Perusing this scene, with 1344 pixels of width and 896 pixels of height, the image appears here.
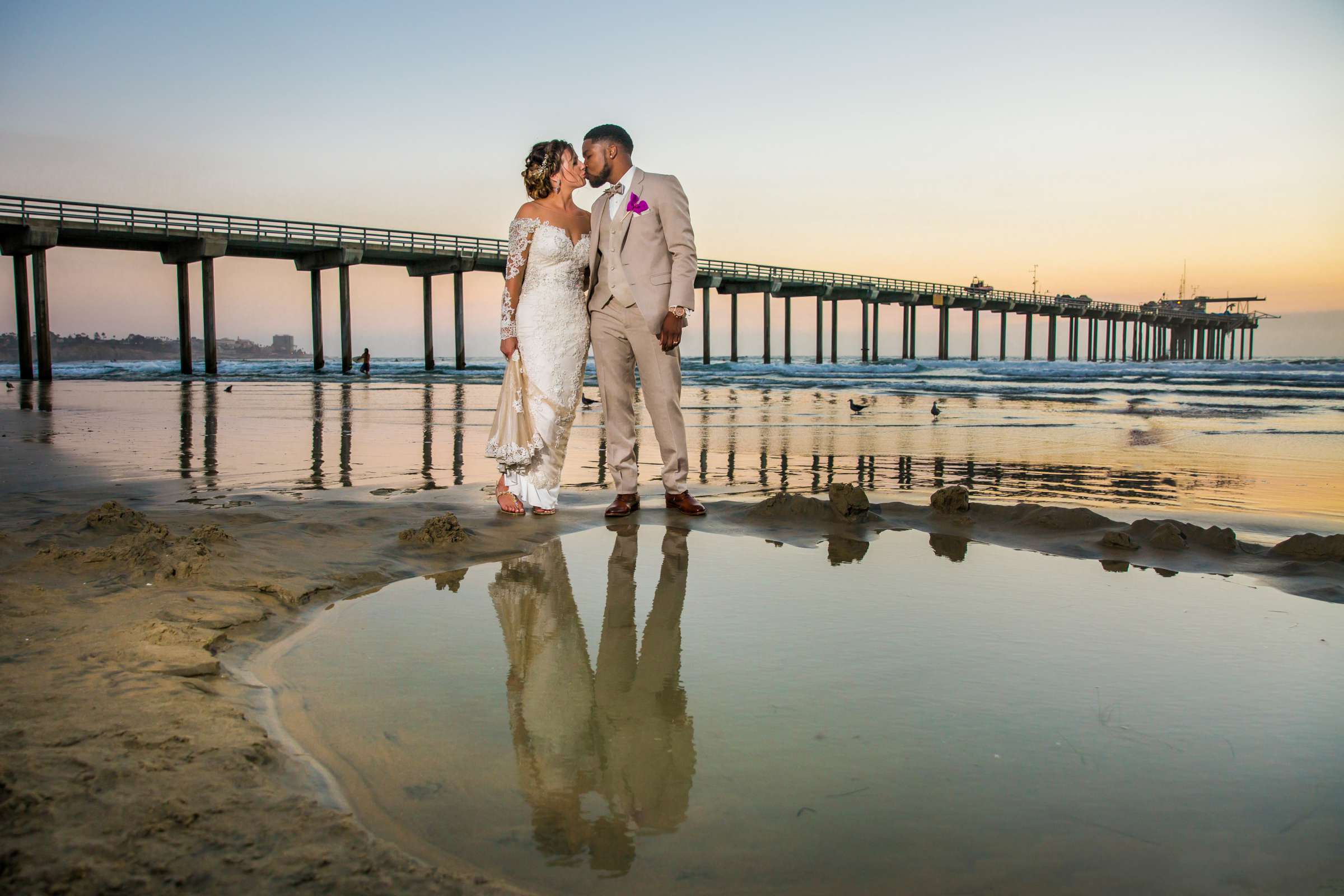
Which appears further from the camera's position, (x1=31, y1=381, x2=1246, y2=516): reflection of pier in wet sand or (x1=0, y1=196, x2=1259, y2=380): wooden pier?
(x1=0, y1=196, x2=1259, y2=380): wooden pier

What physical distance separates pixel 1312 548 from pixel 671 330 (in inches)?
102

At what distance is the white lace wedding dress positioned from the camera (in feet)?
14.0

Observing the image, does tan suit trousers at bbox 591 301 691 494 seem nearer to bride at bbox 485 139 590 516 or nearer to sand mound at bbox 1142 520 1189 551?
bride at bbox 485 139 590 516

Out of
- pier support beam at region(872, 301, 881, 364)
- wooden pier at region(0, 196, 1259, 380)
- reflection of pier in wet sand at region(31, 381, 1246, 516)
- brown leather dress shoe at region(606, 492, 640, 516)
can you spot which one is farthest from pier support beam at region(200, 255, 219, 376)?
pier support beam at region(872, 301, 881, 364)

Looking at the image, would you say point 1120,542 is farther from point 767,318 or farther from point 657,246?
point 767,318

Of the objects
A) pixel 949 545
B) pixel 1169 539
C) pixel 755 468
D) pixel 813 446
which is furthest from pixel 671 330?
pixel 813 446

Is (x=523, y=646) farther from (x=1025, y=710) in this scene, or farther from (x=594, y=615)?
(x=1025, y=710)

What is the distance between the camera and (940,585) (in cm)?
263

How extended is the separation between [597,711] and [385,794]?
1.49 ft

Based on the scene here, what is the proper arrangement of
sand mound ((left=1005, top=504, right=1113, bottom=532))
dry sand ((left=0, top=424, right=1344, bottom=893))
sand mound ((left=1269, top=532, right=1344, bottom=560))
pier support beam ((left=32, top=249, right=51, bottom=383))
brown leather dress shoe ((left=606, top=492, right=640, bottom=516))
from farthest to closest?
pier support beam ((left=32, top=249, right=51, bottom=383))
brown leather dress shoe ((left=606, top=492, right=640, bottom=516))
sand mound ((left=1005, top=504, right=1113, bottom=532))
sand mound ((left=1269, top=532, right=1344, bottom=560))
dry sand ((left=0, top=424, right=1344, bottom=893))

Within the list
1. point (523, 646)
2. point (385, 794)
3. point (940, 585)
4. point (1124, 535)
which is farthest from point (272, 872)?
point (1124, 535)

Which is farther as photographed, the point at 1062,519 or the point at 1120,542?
the point at 1062,519

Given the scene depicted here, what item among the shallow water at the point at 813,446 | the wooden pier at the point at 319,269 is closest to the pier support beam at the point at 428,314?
the wooden pier at the point at 319,269

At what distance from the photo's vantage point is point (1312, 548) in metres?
2.96
